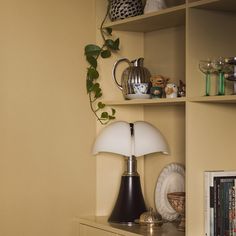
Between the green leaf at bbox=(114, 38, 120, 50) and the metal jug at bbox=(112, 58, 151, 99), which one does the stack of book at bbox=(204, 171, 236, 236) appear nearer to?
the metal jug at bbox=(112, 58, 151, 99)

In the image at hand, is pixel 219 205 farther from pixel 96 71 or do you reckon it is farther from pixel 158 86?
pixel 96 71

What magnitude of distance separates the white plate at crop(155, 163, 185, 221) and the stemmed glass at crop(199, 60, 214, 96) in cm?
54

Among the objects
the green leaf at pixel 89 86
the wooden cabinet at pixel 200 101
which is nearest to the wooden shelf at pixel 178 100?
the wooden cabinet at pixel 200 101

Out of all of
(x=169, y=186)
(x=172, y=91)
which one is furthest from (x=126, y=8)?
(x=169, y=186)

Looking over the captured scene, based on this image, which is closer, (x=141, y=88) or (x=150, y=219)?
(x=150, y=219)

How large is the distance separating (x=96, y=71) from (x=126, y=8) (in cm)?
34

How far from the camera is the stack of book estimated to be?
8.91 ft

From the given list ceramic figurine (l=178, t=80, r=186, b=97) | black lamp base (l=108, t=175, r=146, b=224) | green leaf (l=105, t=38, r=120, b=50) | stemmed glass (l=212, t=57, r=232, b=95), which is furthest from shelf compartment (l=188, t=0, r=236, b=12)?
black lamp base (l=108, t=175, r=146, b=224)

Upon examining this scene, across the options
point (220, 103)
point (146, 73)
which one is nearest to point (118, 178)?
point (146, 73)

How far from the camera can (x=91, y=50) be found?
318 centimetres

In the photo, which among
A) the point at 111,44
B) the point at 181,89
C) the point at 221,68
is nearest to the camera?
the point at 221,68

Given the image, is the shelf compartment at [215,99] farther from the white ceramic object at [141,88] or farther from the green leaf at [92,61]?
the green leaf at [92,61]

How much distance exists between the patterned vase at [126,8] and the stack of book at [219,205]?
0.89 meters

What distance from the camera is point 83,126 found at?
320cm
